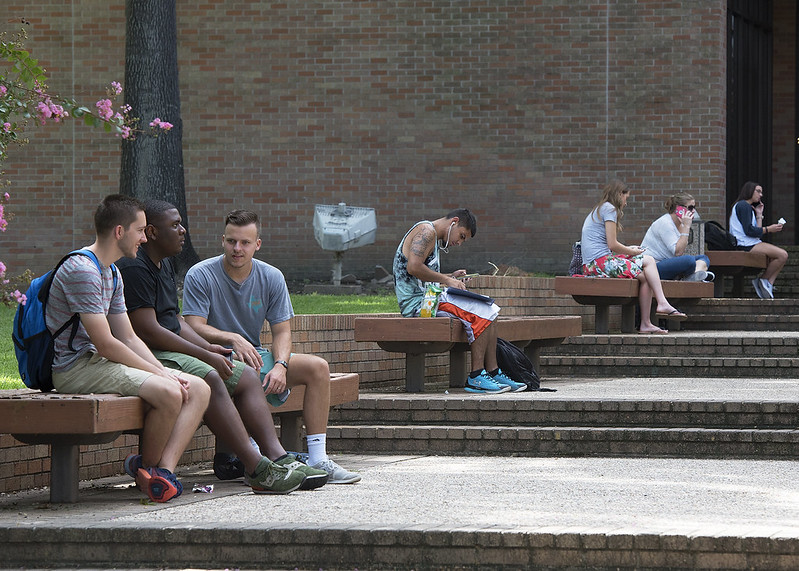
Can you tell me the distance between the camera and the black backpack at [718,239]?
542 inches

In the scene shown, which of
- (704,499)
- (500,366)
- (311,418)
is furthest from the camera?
(500,366)

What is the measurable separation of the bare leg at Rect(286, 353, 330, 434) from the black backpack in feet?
28.4

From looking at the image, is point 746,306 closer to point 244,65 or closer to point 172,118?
point 172,118

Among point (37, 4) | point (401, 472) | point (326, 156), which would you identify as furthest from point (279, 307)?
point (37, 4)

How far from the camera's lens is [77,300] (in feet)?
16.8

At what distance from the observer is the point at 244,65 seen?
1653 cm

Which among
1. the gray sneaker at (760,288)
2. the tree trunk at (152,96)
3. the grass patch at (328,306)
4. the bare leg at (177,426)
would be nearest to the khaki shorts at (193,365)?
the bare leg at (177,426)

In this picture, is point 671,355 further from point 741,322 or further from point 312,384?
point 312,384

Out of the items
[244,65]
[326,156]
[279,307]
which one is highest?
[244,65]

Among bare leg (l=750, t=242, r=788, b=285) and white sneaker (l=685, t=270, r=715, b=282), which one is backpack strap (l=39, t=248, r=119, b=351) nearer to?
white sneaker (l=685, t=270, r=715, b=282)

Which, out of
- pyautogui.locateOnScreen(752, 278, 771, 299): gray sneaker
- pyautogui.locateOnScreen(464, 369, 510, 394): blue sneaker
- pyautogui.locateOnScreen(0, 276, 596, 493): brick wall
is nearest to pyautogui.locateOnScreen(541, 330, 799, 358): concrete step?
pyautogui.locateOnScreen(0, 276, 596, 493): brick wall

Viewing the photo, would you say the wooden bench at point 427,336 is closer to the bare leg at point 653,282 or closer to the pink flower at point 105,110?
the bare leg at point 653,282

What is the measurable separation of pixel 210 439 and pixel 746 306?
7414 millimetres

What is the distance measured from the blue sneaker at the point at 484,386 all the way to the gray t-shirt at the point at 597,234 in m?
3.34
